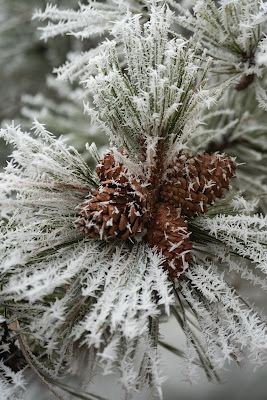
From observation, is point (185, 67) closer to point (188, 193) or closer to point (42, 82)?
point (188, 193)

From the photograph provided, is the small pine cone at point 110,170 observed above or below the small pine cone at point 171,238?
above

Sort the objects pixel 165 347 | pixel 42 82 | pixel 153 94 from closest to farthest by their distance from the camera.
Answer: pixel 153 94 → pixel 165 347 → pixel 42 82

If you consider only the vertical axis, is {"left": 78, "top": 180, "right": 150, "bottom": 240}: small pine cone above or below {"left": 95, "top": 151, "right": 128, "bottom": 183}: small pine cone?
below

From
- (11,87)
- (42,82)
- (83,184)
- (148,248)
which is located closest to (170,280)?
(148,248)

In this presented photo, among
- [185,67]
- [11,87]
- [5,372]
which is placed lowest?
[5,372]
